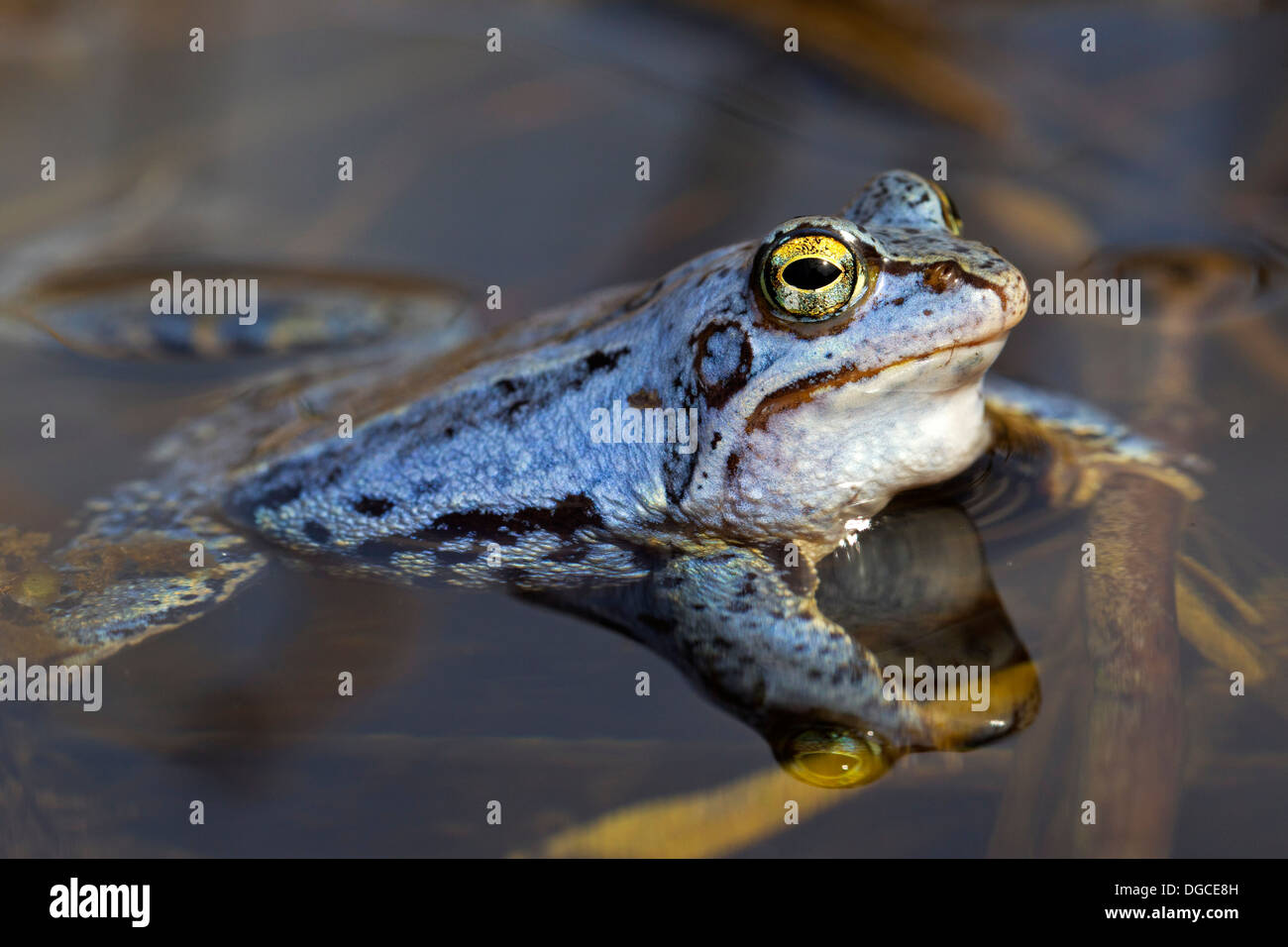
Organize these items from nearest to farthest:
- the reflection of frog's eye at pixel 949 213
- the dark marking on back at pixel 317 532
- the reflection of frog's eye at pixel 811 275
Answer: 1. the reflection of frog's eye at pixel 811 275
2. the reflection of frog's eye at pixel 949 213
3. the dark marking on back at pixel 317 532

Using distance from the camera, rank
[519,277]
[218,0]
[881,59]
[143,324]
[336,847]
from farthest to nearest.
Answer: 1. [218,0]
2. [881,59]
3. [519,277]
4. [143,324]
5. [336,847]

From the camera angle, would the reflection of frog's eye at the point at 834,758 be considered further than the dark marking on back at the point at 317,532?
No

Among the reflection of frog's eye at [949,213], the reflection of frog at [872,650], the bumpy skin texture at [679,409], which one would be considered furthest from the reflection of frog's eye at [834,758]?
the reflection of frog's eye at [949,213]

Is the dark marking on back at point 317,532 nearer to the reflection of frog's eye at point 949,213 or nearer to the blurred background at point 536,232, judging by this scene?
the blurred background at point 536,232

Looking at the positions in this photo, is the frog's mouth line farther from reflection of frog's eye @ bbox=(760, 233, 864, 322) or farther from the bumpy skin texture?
reflection of frog's eye @ bbox=(760, 233, 864, 322)
